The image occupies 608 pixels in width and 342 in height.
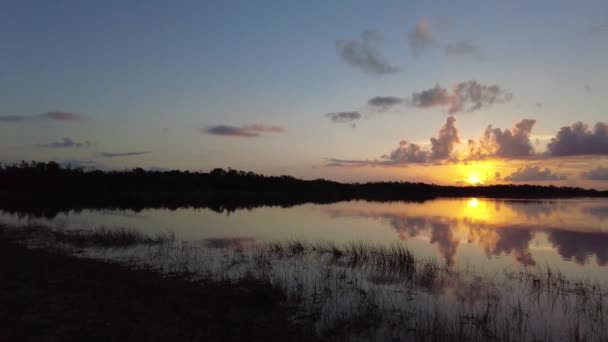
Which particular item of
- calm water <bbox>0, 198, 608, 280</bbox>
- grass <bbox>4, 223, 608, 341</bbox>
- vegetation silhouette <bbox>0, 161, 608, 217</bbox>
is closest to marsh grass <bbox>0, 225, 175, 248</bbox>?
grass <bbox>4, 223, 608, 341</bbox>

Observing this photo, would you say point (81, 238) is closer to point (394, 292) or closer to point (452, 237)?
point (394, 292)

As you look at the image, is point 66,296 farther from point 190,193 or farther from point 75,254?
point 190,193

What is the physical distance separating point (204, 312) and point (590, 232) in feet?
118

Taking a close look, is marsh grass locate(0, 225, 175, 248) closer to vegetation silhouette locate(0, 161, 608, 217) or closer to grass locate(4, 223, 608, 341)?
grass locate(4, 223, 608, 341)

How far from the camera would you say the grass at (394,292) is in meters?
10.8

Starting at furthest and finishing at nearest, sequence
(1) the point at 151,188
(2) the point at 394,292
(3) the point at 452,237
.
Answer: (1) the point at 151,188 < (3) the point at 452,237 < (2) the point at 394,292

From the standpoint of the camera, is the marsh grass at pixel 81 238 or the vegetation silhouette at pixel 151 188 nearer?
the marsh grass at pixel 81 238

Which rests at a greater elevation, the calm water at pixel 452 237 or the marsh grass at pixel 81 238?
the marsh grass at pixel 81 238

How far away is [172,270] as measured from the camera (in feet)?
53.8

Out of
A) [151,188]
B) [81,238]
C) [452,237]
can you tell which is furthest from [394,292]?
[151,188]

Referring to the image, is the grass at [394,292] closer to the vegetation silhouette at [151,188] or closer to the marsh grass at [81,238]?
the marsh grass at [81,238]

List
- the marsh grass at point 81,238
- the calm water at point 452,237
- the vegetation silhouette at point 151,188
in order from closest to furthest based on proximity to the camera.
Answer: the calm water at point 452,237 → the marsh grass at point 81,238 → the vegetation silhouette at point 151,188

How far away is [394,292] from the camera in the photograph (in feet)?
47.9

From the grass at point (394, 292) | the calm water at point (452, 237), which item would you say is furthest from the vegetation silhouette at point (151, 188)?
the grass at point (394, 292)
